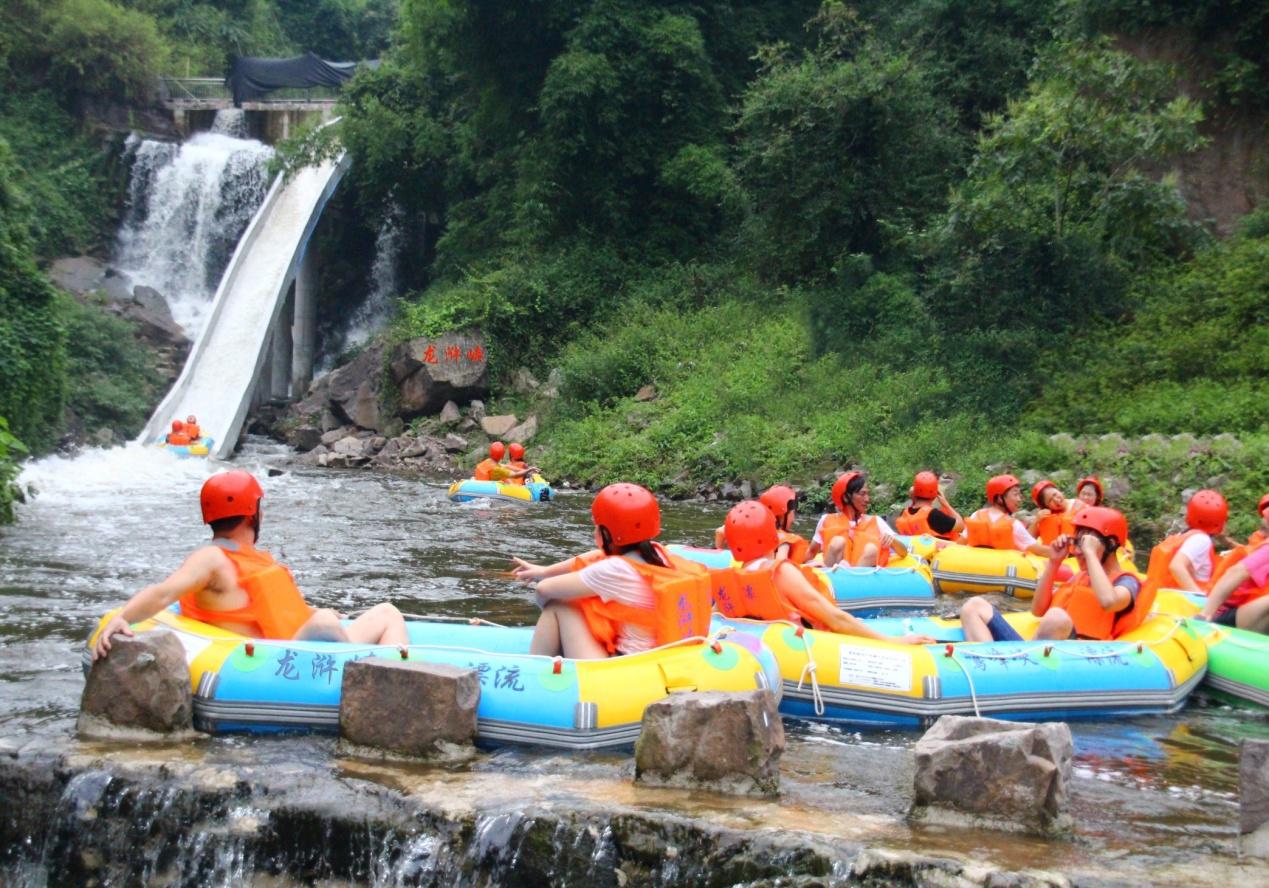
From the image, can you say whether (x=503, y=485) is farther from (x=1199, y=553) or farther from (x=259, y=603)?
(x=259, y=603)

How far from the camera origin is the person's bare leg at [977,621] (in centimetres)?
671

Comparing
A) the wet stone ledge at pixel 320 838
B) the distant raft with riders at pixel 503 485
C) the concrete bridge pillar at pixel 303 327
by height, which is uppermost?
the concrete bridge pillar at pixel 303 327

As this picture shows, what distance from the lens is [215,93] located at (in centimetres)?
3538

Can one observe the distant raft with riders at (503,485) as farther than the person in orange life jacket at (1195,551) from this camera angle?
Yes

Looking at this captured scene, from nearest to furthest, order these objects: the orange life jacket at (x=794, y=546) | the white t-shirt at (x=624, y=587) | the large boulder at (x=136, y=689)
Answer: the large boulder at (x=136, y=689) < the white t-shirt at (x=624, y=587) < the orange life jacket at (x=794, y=546)

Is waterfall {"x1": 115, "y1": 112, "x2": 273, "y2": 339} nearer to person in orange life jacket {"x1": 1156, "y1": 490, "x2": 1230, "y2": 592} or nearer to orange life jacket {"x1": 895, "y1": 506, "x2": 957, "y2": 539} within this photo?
orange life jacket {"x1": 895, "y1": 506, "x2": 957, "y2": 539}

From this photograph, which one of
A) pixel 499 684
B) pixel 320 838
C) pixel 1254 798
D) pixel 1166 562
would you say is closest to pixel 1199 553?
pixel 1166 562

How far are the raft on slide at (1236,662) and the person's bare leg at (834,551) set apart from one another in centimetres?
290

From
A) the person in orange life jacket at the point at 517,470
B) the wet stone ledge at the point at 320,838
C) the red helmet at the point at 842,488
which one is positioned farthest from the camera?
the person in orange life jacket at the point at 517,470

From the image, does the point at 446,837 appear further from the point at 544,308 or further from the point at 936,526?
the point at 544,308

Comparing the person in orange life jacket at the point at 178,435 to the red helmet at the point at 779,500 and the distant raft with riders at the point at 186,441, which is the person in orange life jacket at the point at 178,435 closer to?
the distant raft with riders at the point at 186,441

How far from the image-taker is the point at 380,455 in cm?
2158

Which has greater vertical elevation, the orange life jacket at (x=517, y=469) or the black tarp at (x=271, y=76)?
the black tarp at (x=271, y=76)

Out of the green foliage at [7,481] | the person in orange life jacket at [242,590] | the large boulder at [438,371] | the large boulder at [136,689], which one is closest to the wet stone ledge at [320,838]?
the large boulder at [136,689]
